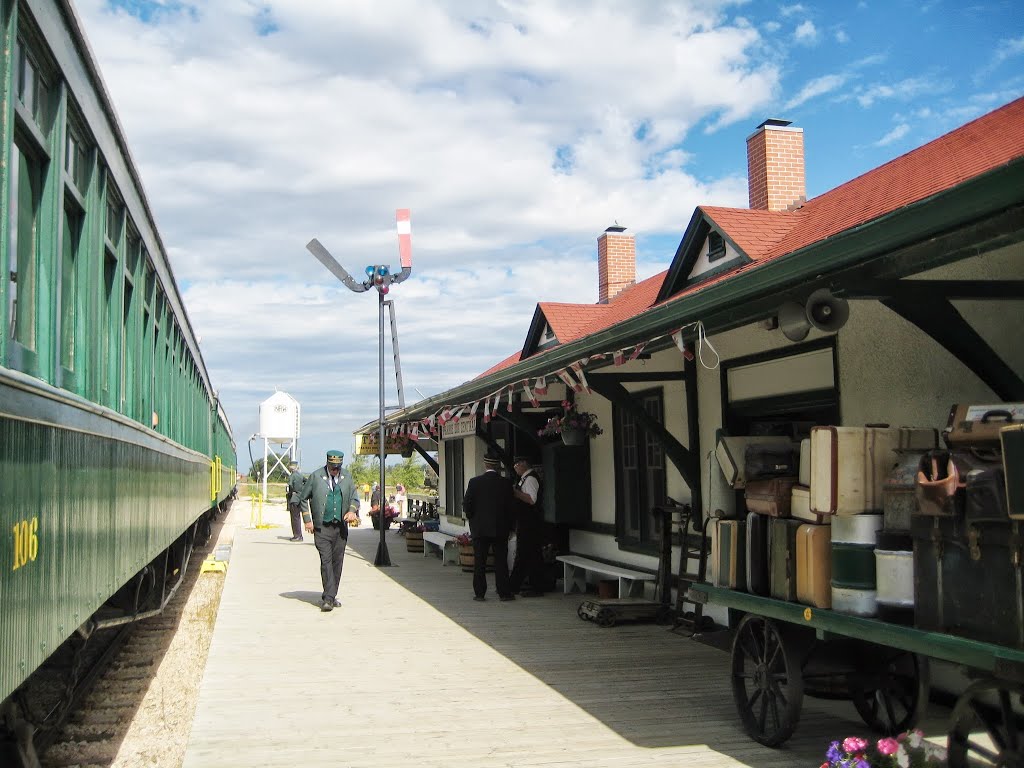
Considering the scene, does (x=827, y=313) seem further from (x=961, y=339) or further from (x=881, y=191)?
(x=881, y=191)

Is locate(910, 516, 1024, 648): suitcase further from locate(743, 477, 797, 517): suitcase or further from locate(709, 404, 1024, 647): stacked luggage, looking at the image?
locate(743, 477, 797, 517): suitcase

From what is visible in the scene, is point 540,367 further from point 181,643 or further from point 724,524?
point 181,643

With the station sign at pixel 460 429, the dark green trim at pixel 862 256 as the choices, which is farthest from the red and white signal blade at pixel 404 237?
the dark green trim at pixel 862 256

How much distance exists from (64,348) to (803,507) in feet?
11.9

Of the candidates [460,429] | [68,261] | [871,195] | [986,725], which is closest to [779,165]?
[871,195]

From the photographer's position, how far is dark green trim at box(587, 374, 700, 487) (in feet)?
30.1

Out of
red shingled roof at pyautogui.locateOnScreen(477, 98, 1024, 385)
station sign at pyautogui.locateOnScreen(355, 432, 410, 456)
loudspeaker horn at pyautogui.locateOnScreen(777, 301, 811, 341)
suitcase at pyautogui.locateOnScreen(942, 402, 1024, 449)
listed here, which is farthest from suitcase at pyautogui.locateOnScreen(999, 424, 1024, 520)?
station sign at pyautogui.locateOnScreen(355, 432, 410, 456)

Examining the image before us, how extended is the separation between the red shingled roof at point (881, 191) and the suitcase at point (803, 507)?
3902 millimetres

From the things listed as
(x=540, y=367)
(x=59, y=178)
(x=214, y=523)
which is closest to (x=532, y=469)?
(x=540, y=367)

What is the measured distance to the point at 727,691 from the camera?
7.09m

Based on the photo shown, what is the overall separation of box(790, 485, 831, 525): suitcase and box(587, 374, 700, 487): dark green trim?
365cm

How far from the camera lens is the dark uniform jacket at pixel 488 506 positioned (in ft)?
38.4

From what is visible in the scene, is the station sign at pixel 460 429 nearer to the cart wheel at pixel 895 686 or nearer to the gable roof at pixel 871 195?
the gable roof at pixel 871 195

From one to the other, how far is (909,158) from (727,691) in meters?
7.60
